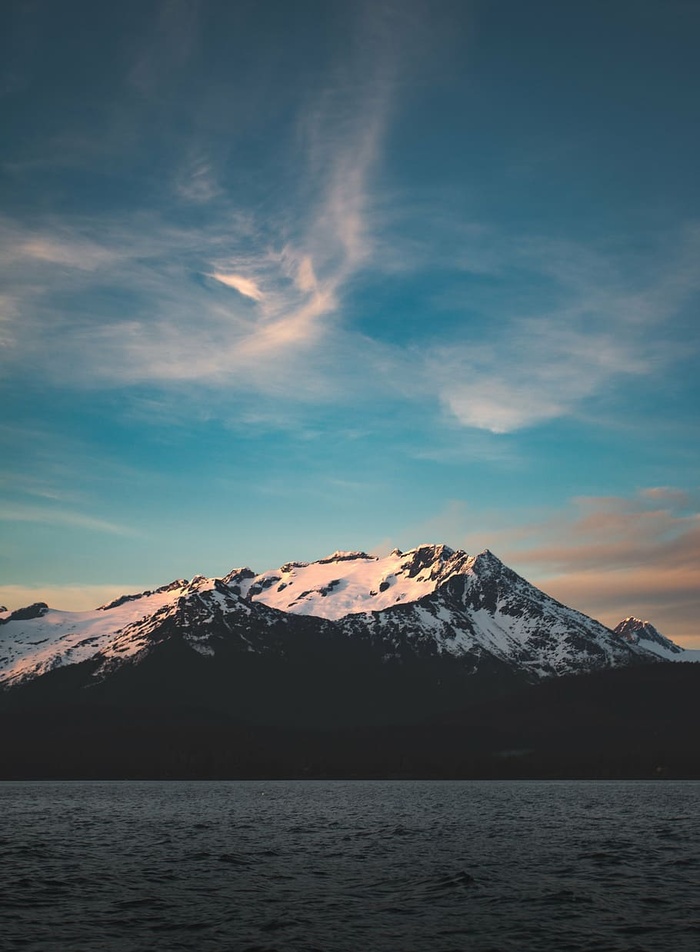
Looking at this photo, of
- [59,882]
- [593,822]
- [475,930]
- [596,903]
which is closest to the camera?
[475,930]

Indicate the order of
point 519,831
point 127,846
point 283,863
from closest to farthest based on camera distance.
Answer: point 283,863 → point 127,846 → point 519,831

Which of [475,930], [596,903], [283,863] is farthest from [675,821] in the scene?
[475,930]

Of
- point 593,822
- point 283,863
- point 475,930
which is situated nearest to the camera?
point 475,930

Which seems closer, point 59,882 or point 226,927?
point 226,927

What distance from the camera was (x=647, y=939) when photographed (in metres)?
60.9

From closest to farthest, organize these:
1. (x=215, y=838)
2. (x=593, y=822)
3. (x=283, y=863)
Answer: (x=283, y=863), (x=215, y=838), (x=593, y=822)

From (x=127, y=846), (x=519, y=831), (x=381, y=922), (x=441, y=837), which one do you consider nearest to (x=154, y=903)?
(x=381, y=922)

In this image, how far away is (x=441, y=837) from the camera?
14212 cm

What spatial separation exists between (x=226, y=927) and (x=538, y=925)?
2263cm

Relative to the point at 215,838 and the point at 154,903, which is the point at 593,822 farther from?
the point at 154,903

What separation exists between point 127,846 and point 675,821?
105 metres

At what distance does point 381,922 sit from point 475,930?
286 inches

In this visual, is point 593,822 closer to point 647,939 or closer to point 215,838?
point 215,838

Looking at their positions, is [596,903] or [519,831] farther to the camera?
[519,831]
